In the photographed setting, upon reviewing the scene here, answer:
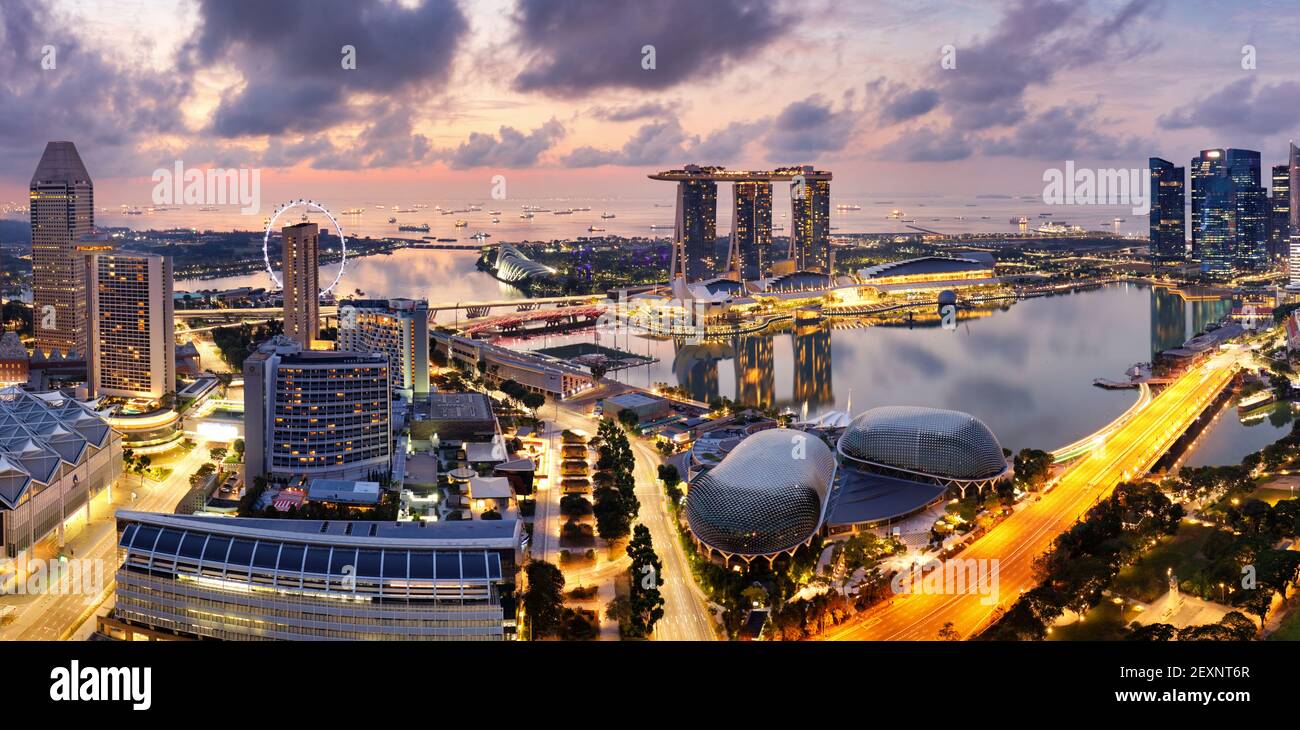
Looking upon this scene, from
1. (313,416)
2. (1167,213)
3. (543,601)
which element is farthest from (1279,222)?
(543,601)

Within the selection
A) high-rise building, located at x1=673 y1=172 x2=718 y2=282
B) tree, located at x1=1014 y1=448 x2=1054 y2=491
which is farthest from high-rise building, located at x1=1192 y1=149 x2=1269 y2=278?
tree, located at x1=1014 y1=448 x2=1054 y2=491

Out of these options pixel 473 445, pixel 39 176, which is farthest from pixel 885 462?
pixel 39 176

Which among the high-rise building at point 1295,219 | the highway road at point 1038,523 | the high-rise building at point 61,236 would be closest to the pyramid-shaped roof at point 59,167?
the high-rise building at point 61,236

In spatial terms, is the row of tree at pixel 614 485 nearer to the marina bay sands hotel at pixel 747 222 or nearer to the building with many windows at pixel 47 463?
the building with many windows at pixel 47 463

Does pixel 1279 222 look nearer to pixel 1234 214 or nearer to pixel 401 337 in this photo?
pixel 1234 214

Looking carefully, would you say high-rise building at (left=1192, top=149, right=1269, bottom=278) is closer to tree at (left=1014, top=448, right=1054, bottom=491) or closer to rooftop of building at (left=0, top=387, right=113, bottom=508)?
tree at (left=1014, top=448, right=1054, bottom=491)
